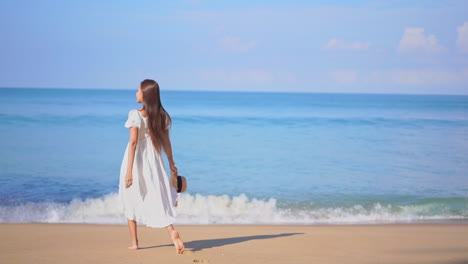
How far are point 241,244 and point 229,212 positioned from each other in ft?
12.4

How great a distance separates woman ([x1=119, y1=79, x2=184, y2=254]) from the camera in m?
5.49

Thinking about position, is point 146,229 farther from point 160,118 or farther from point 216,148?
point 216,148

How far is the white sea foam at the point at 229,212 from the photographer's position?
9078 mm

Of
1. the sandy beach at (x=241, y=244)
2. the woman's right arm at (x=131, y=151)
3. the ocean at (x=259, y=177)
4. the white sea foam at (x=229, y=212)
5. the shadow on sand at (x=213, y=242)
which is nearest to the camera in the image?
the woman's right arm at (x=131, y=151)

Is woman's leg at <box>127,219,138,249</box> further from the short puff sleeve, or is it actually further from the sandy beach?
the short puff sleeve

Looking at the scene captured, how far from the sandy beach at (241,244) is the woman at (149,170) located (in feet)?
1.38

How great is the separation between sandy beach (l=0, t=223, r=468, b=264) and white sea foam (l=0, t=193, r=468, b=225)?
3.63ft

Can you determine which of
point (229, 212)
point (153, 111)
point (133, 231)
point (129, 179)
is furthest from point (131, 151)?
point (229, 212)

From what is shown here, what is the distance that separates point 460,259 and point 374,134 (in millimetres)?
20778

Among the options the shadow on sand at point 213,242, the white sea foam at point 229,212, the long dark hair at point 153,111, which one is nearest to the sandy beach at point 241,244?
the shadow on sand at point 213,242

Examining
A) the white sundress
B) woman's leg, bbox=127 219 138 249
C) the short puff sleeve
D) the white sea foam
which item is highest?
the short puff sleeve

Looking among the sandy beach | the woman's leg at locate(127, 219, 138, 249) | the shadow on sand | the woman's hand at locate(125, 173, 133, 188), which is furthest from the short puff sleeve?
the shadow on sand

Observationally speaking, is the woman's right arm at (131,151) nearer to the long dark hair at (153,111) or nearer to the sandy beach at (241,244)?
the long dark hair at (153,111)

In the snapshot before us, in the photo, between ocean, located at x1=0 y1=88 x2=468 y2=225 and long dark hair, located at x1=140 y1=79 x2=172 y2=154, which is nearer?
long dark hair, located at x1=140 y1=79 x2=172 y2=154
